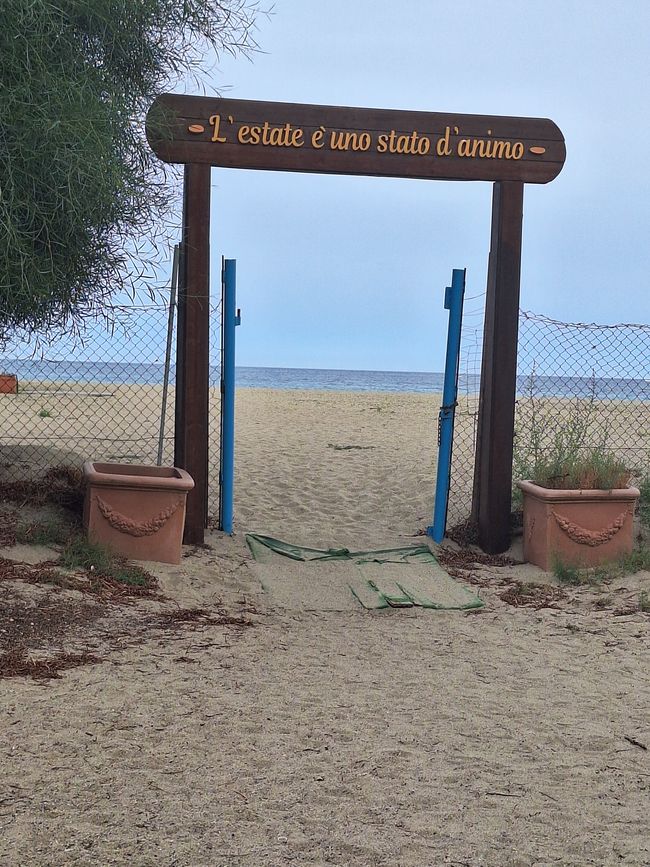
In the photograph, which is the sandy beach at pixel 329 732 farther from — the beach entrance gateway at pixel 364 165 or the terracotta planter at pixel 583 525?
the beach entrance gateway at pixel 364 165

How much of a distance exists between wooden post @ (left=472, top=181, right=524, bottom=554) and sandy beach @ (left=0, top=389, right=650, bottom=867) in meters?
1.16

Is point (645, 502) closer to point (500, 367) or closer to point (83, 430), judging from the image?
point (500, 367)

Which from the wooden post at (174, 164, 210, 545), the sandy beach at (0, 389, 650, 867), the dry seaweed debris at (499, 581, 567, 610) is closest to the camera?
the sandy beach at (0, 389, 650, 867)

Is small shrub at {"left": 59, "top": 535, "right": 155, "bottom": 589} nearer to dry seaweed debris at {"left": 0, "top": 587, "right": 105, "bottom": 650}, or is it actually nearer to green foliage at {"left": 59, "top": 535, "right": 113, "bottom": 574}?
green foliage at {"left": 59, "top": 535, "right": 113, "bottom": 574}

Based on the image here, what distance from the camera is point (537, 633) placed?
5699 mm

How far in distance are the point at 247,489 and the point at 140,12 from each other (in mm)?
5221

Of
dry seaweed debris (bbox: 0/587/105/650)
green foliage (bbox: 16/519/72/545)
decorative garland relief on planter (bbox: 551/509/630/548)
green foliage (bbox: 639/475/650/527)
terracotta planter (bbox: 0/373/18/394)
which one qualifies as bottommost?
dry seaweed debris (bbox: 0/587/105/650)

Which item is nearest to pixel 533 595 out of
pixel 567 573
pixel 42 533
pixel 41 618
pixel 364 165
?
pixel 567 573

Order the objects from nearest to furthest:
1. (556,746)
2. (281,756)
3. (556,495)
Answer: (281,756)
(556,746)
(556,495)

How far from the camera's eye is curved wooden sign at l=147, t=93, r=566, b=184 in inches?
289

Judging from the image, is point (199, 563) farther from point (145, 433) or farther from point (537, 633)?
point (145, 433)

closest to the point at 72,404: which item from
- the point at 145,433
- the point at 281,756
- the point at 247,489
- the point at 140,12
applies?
the point at 145,433

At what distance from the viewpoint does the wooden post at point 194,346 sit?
293 inches

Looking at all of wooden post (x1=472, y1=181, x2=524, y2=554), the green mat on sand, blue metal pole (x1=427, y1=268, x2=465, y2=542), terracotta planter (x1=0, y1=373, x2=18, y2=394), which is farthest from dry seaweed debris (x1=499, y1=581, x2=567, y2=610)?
terracotta planter (x1=0, y1=373, x2=18, y2=394)
